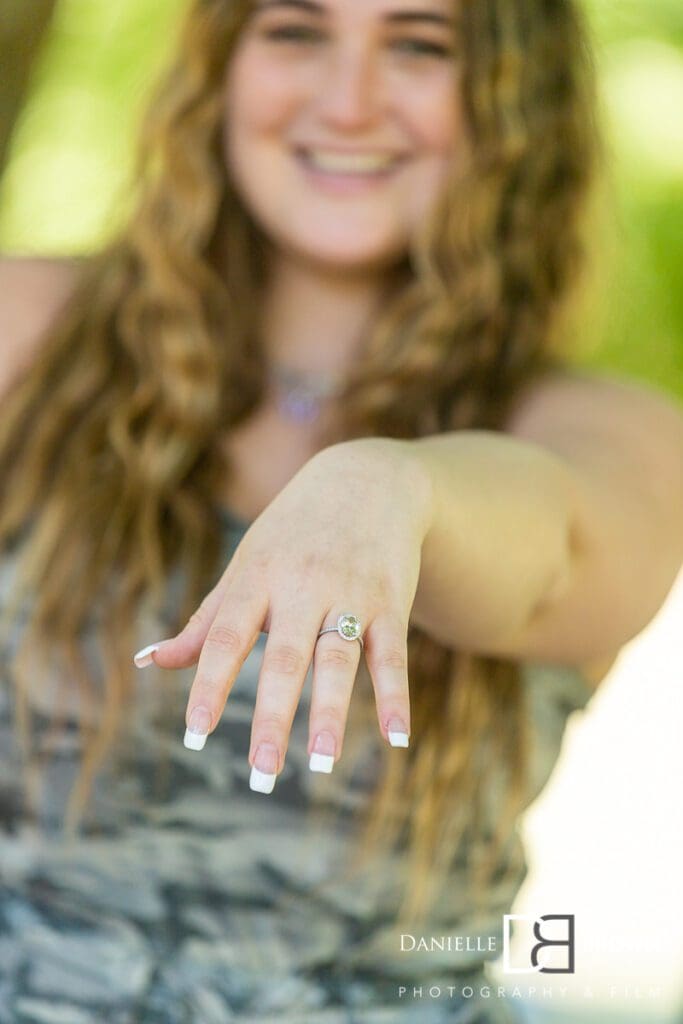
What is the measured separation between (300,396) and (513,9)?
1.32 feet

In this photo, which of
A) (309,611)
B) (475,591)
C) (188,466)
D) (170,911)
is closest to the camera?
(309,611)

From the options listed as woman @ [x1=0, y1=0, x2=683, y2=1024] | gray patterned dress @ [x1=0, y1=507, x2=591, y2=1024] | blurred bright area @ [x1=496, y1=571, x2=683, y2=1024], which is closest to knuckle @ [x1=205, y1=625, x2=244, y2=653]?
woman @ [x1=0, y1=0, x2=683, y2=1024]

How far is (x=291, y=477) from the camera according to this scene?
1021 mm

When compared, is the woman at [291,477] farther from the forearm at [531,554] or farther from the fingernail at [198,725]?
the fingernail at [198,725]

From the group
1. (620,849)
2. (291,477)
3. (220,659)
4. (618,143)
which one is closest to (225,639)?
(220,659)

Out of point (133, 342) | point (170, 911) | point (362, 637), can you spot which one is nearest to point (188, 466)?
point (133, 342)

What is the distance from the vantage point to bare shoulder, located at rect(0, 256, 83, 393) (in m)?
1.14

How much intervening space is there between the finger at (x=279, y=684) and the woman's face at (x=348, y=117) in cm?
72

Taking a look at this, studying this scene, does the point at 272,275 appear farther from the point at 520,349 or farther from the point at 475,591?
the point at 475,591

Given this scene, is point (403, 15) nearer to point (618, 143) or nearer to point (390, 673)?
point (618, 143)

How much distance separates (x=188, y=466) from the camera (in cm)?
110

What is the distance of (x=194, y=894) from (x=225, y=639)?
61 cm

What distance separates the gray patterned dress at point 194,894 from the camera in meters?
0.97

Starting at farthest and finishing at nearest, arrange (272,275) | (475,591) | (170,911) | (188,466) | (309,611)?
(272,275)
(188,466)
(170,911)
(475,591)
(309,611)
